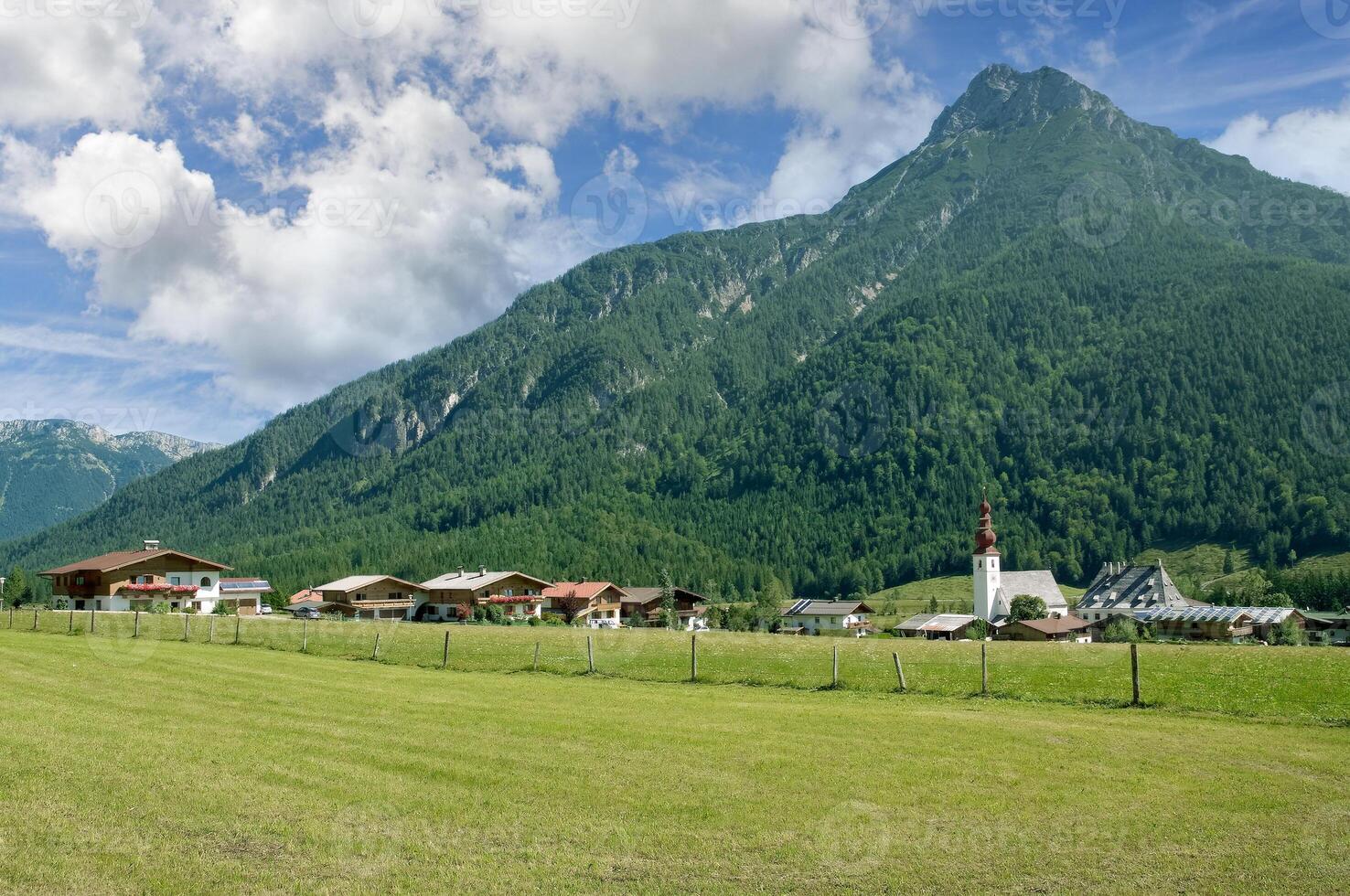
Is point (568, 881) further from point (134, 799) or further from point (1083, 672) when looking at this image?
point (1083, 672)

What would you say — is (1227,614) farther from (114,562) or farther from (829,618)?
(114,562)

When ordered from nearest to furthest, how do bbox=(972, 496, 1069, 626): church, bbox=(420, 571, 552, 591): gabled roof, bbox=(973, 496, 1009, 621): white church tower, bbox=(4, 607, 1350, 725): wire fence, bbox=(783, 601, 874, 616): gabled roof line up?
bbox=(4, 607, 1350, 725): wire fence, bbox=(420, 571, 552, 591): gabled roof, bbox=(783, 601, 874, 616): gabled roof, bbox=(972, 496, 1069, 626): church, bbox=(973, 496, 1009, 621): white church tower

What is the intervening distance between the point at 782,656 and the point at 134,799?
28.3 meters

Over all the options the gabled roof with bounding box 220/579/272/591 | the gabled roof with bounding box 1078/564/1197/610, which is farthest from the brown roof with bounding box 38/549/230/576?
the gabled roof with bounding box 1078/564/1197/610

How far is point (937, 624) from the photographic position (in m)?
119

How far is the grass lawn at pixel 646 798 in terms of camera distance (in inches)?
444

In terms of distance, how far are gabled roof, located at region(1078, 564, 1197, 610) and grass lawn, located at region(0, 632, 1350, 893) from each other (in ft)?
439

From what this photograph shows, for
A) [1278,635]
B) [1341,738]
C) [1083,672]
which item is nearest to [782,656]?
[1083,672]

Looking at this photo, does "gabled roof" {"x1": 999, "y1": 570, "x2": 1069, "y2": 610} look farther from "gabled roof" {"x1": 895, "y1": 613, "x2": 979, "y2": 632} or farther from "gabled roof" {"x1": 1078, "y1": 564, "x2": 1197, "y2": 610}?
"gabled roof" {"x1": 895, "y1": 613, "x2": 979, "y2": 632}

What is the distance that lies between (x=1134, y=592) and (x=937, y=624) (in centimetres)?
4848

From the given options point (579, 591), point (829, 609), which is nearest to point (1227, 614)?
point (829, 609)

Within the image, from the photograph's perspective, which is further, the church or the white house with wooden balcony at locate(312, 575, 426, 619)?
the church

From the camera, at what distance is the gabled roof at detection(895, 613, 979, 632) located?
4537 inches

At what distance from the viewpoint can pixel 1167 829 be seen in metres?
13.3
